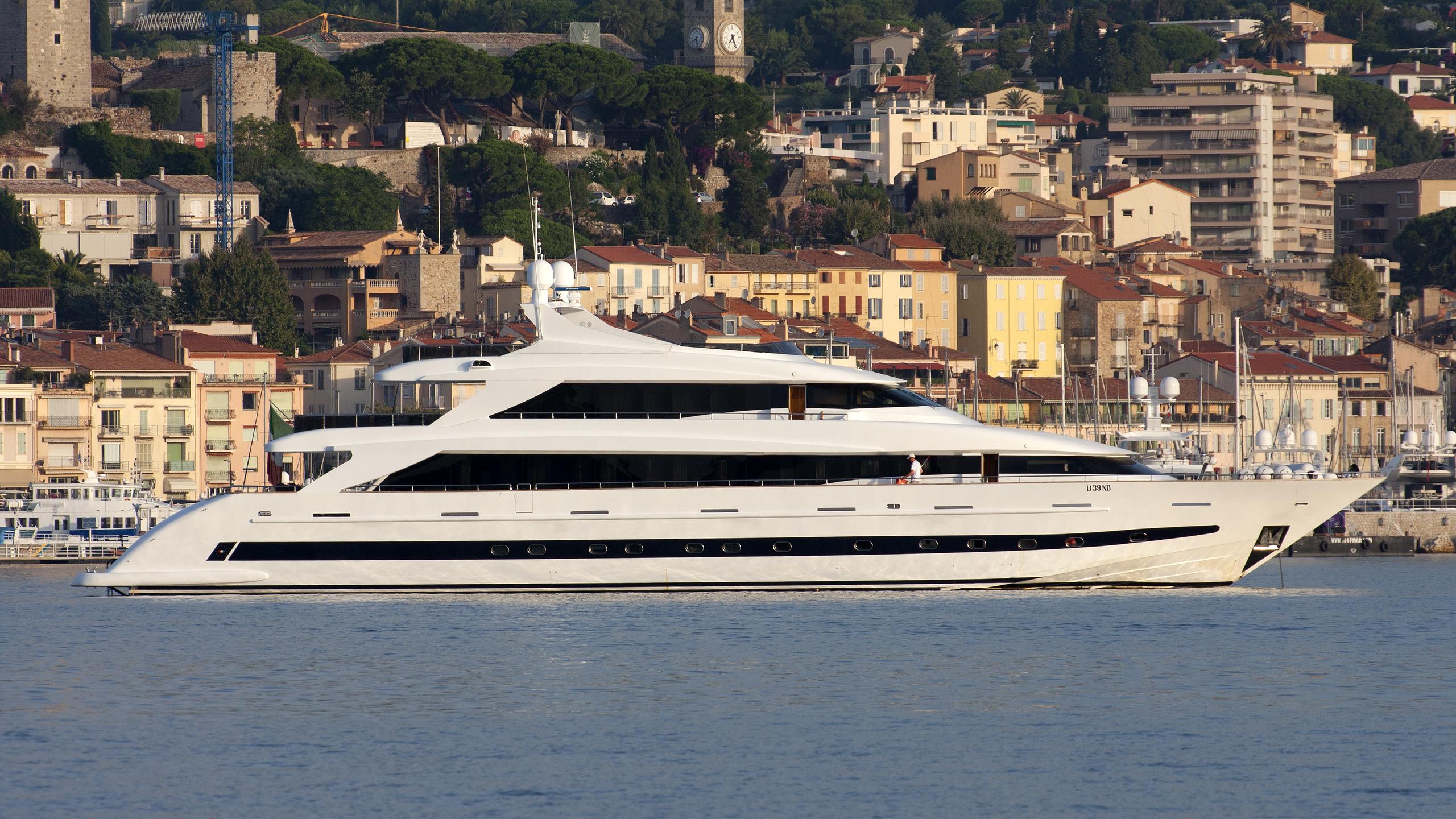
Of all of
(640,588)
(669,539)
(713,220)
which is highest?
(713,220)

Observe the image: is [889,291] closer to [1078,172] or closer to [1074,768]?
[1078,172]

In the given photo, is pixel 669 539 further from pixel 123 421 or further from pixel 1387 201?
pixel 1387 201

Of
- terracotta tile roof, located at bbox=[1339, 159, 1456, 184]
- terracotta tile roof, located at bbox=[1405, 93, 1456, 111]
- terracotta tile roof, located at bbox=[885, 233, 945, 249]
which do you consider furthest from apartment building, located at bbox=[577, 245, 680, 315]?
terracotta tile roof, located at bbox=[1405, 93, 1456, 111]

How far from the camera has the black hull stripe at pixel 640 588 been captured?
38.6 m

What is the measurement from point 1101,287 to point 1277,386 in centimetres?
1456

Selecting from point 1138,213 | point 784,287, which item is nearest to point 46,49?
point 784,287

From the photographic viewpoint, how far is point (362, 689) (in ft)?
109

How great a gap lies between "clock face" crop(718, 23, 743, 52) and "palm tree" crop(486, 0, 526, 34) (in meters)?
20.8

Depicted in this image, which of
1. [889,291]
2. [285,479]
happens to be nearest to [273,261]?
[889,291]

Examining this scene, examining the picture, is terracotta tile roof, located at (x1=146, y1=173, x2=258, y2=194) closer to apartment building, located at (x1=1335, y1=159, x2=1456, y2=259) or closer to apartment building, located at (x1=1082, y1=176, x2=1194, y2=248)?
apartment building, located at (x1=1082, y1=176, x2=1194, y2=248)

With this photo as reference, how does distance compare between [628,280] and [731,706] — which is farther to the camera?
[628,280]

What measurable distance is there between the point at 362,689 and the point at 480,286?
60.3m

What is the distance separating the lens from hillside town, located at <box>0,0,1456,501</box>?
7988cm

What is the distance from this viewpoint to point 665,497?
38.2 m
